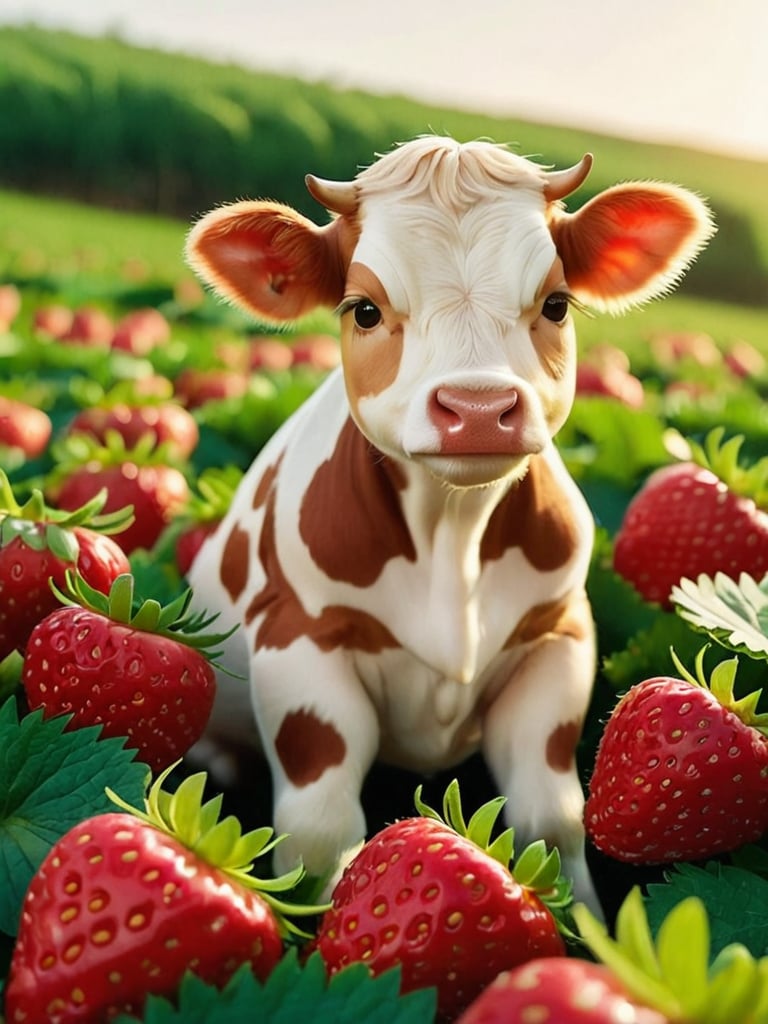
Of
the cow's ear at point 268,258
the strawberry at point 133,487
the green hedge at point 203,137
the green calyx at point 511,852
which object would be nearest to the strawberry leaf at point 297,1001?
the green calyx at point 511,852

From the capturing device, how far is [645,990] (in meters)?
0.52

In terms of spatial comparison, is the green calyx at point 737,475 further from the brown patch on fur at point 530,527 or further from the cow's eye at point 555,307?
the cow's eye at point 555,307

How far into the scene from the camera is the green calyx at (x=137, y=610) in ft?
3.34

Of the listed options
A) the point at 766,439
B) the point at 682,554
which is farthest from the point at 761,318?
the point at 682,554

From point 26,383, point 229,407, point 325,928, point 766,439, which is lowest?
point 26,383

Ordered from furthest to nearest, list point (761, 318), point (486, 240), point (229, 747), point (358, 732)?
point (761, 318)
point (229, 747)
point (358, 732)
point (486, 240)

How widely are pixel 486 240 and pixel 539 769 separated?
0.47 meters

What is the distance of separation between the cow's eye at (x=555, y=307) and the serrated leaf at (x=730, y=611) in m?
0.26

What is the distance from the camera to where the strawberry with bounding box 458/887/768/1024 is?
512mm

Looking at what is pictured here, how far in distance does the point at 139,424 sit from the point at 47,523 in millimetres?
1029

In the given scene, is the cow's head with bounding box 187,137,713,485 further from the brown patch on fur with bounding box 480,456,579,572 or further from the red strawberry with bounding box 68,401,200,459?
the red strawberry with bounding box 68,401,200,459

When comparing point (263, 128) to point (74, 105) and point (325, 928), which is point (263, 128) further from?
point (325, 928)

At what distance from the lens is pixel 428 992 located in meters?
0.68

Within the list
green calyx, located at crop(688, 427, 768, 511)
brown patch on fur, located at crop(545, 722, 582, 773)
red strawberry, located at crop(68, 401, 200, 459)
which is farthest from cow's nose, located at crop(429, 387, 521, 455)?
red strawberry, located at crop(68, 401, 200, 459)
